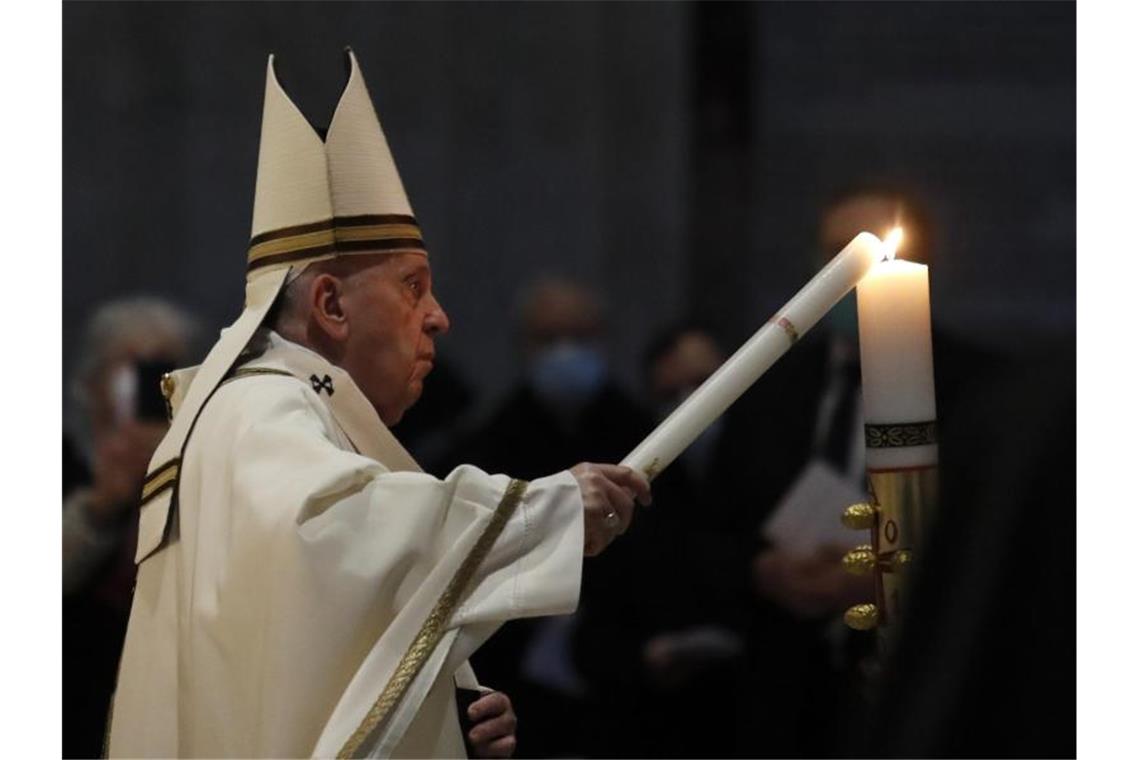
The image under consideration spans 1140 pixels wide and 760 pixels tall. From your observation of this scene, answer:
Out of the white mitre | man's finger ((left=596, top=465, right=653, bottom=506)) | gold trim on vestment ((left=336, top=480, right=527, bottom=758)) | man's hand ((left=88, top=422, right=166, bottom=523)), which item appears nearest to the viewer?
gold trim on vestment ((left=336, top=480, right=527, bottom=758))

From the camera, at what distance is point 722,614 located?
501 centimetres

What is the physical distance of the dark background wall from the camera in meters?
6.47

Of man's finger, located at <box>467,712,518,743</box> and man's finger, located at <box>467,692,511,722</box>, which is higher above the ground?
man's finger, located at <box>467,692,511,722</box>

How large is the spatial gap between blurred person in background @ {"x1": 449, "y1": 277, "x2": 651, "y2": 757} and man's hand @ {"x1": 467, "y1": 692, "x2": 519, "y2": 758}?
6.98 ft

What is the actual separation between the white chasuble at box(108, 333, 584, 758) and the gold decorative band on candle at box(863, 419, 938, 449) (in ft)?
1.40

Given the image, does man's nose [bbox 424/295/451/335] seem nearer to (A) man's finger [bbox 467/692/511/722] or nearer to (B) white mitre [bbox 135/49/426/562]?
(B) white mitre [bbox 135/49/426/562]

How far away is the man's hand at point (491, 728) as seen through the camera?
281 cm

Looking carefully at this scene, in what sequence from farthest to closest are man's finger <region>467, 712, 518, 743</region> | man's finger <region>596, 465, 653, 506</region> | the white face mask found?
the white face mask < man's finger <region>467, 712, 518, 743</region> < man's finger <region>596, 465, 653, 506</region>

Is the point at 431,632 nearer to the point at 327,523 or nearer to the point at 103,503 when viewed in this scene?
the point at 327,523

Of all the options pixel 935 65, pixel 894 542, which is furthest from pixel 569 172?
pixel 894 542

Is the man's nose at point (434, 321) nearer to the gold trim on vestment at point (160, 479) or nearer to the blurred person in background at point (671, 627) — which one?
the gold trim on vestment at point (160, 479)

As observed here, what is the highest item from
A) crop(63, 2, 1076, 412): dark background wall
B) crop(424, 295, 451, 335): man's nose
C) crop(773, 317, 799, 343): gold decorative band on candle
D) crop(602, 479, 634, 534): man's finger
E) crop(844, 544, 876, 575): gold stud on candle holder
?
crop(63, 2, 1076, 412): dark background wall

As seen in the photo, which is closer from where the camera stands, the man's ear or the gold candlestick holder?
the gold candlestick holder

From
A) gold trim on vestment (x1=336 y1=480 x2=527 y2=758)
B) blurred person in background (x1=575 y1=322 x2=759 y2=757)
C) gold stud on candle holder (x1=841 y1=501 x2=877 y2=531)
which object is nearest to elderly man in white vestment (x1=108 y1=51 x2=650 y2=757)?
gold trim on vestment (x1=336 y1=480 x2=527 y2=758)
